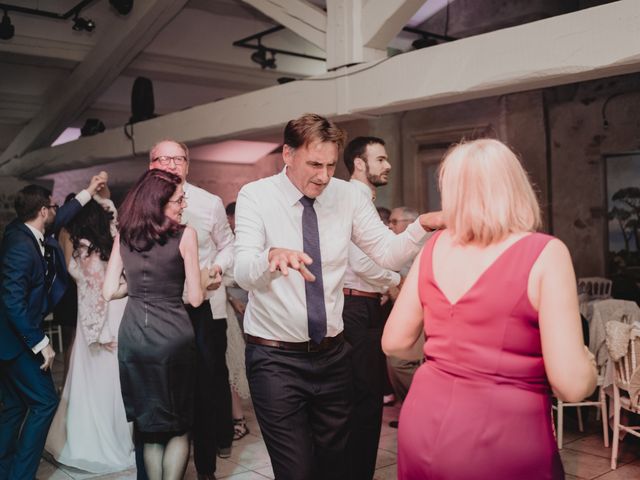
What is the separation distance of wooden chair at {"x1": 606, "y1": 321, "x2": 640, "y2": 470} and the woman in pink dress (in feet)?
8.73

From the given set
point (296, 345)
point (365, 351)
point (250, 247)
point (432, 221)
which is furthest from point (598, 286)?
point (250, 247)

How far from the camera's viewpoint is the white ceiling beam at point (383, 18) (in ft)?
13.8

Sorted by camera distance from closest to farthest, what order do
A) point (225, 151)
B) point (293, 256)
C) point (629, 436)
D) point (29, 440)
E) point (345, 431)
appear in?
point (293, 256) → point (345, 431) → point (29, 440) → point (629, 436) → point (225, 151)

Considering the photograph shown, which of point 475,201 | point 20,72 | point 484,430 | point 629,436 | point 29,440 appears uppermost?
point 20,72

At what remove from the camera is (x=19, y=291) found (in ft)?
11.1

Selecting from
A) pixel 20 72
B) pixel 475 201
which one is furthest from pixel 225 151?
pixel 475 201

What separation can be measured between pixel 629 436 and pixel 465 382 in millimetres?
3566

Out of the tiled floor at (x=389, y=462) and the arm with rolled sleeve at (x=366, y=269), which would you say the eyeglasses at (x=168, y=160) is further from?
the tiled floor at (x=389, y=462)

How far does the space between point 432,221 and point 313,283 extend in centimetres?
47

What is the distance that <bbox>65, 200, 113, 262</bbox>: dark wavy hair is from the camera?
3977 mm

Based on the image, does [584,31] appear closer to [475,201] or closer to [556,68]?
[556,68]

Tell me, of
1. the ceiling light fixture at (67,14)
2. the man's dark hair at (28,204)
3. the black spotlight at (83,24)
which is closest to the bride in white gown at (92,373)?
the man's dark hair at (28,204)

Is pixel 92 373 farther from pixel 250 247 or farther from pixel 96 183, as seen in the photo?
pixel 250 247

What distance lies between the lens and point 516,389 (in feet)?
5.09
